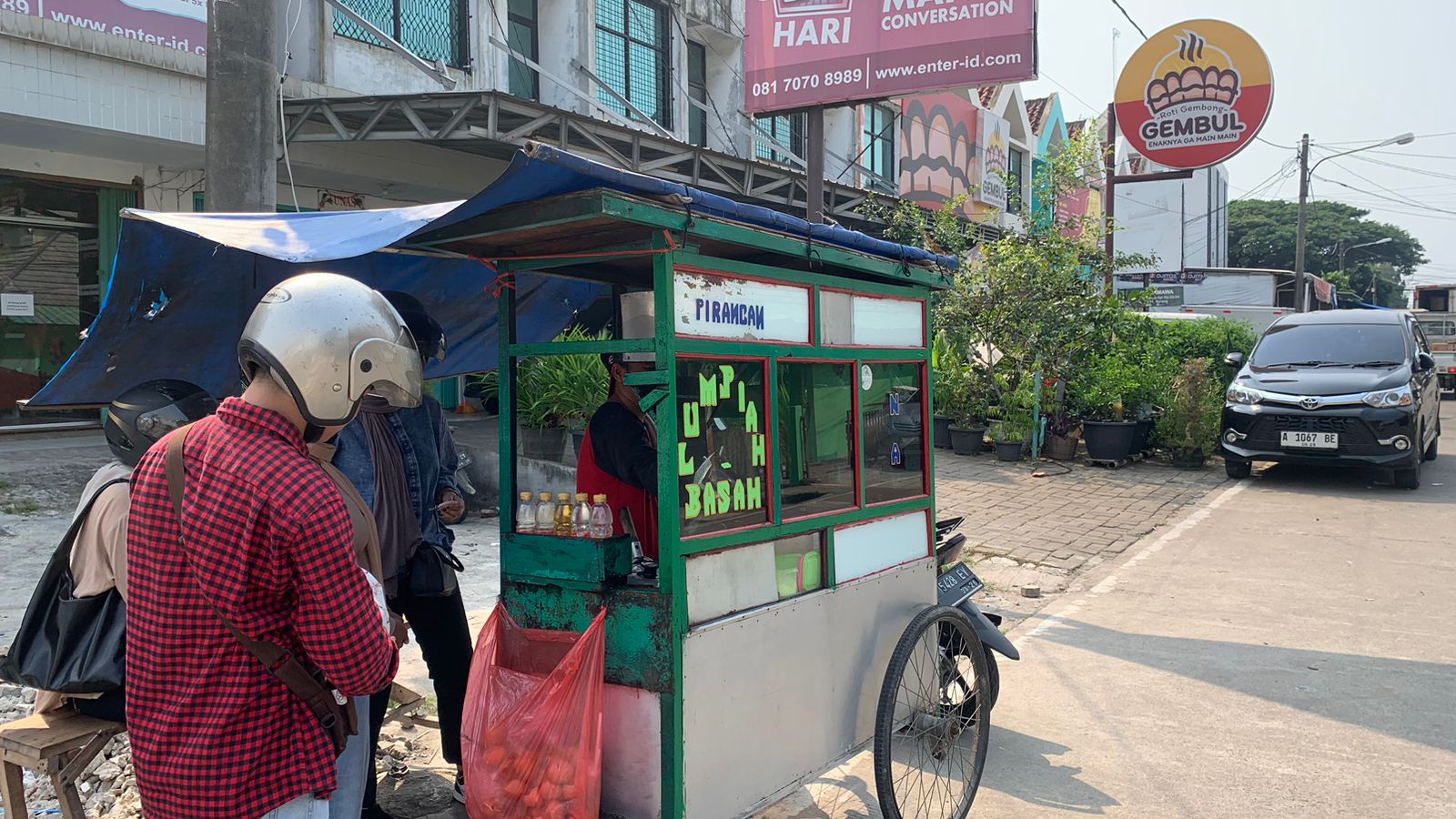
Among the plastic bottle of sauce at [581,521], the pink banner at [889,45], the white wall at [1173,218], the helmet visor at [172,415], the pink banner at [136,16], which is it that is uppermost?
the white wall at [1173,218]

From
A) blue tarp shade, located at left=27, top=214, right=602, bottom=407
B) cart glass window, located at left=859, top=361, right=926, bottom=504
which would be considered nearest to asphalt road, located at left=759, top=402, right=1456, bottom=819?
cart glass window, located at left=859, top=361, right=926, bottom=504

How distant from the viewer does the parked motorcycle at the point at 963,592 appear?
13.6 feet

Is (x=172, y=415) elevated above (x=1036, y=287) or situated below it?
below

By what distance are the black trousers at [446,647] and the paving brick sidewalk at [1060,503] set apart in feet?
16.8

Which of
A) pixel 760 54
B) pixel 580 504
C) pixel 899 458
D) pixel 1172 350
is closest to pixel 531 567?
pixel 580 504

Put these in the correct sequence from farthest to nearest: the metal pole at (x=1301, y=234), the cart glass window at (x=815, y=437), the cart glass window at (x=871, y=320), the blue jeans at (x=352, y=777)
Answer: the metal pole at (x=1301, y=234)
the cart glass window at (x=871, y=320)
the cart glass window at (x=815, y=437)
the blue jeans at (x=352, y=777)

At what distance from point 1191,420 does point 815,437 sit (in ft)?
33.4

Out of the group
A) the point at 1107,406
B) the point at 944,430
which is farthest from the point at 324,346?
the point at 944,430

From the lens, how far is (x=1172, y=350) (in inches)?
574

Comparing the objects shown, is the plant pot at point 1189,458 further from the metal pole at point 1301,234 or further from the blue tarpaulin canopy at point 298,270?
the metal pole at point 1301,234

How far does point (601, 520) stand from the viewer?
10.1 ft

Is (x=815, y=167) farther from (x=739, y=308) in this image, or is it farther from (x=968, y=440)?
(x=968, y=440)

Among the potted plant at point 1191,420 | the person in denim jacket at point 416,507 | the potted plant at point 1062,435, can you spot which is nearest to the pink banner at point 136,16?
the person in denim jacket at point 416,507

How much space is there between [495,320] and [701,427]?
5.87 feet
